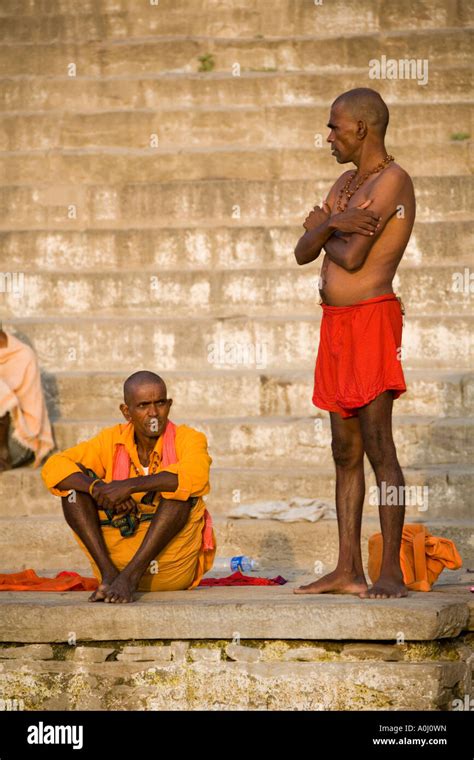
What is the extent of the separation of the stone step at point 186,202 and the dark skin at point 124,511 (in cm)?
488

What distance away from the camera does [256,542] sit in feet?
27.5

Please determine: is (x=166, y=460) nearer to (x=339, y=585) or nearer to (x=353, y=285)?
(x=339, y=585)

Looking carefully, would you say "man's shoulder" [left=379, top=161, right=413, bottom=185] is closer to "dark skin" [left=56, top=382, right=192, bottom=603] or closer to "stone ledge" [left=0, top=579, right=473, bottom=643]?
"dark skin" [left=56, top=382, right=192, bottom=603]

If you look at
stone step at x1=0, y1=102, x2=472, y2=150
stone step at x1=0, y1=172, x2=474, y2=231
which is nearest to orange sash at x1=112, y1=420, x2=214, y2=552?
stone step at x1=0, y1=172, x2=474, y2=231

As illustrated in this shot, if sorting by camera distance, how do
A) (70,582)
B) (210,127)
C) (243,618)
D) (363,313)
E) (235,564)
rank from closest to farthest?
(243,618) → (363,313) → (70,582) → (235,564) → (210,127)

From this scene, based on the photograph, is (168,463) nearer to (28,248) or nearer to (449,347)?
(449,347)

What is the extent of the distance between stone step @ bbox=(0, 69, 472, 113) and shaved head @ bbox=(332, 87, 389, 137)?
226 inches

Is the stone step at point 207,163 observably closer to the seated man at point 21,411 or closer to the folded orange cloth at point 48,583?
the seated man at point 21,411

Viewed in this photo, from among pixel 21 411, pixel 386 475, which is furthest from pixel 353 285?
pixel 21 411

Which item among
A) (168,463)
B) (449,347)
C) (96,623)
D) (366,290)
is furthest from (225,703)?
(449,347)

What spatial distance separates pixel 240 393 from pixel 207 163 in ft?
8.51

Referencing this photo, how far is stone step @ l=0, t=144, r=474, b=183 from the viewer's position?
11312 millimetres

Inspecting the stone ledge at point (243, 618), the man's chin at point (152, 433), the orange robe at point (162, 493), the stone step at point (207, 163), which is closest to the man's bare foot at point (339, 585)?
the stone ledge at point (243, 618)

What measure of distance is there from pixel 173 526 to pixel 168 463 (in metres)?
0.33
